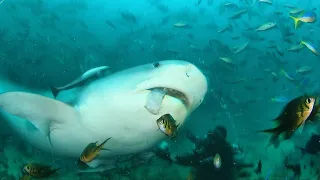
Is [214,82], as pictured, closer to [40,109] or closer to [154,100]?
[154,100]

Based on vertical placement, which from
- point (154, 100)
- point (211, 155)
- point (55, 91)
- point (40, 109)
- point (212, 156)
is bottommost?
point (211, 155)

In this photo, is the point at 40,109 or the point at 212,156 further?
the point at 212,156

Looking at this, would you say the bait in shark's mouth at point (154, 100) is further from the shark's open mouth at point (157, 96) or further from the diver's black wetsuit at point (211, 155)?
the diver's black wetsuit at point (211, 155)

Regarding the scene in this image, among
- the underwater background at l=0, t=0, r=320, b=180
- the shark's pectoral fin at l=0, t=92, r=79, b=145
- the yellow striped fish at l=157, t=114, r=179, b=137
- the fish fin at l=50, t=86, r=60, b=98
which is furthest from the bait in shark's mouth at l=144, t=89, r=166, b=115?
the fish fin at l=50, t=86, r=60, b=98

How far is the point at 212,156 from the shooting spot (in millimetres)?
5594

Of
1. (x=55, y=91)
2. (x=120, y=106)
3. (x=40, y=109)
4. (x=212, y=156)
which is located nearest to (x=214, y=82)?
(x=212, y=156)

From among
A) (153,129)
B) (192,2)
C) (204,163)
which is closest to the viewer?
(153,129)

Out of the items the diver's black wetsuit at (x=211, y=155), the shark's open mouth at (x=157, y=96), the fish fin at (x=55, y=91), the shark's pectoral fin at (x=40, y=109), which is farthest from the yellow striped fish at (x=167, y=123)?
the diver's black wetsuit at (x=211, y=155)

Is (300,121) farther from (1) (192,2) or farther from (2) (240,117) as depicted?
(1) (192,2)

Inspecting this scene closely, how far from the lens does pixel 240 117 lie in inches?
503

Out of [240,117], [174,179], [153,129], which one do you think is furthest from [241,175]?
[240,117]

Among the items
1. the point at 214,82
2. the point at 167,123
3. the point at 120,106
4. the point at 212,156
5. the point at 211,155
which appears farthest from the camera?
the point at 214,82

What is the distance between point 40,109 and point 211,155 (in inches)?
144

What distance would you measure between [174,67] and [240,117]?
10.6 meters
